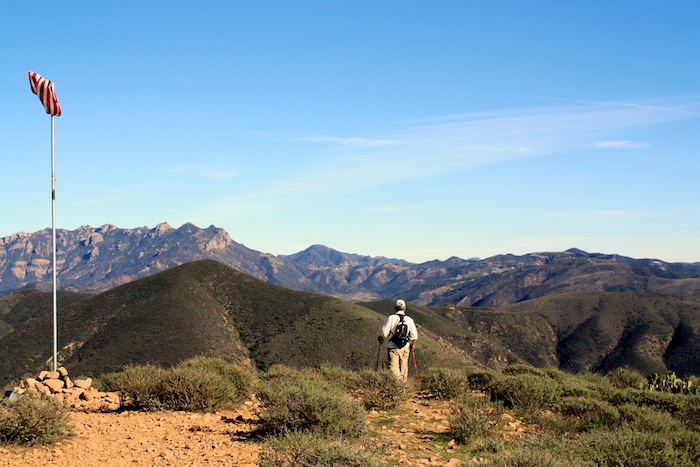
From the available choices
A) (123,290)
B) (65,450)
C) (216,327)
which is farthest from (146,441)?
(123,290)

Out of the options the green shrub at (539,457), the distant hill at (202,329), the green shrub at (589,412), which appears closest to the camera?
the green shrub at (539,457)

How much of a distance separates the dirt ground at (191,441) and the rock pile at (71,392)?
0.80 m

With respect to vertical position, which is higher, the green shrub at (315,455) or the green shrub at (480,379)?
the green shrub at (315,455)

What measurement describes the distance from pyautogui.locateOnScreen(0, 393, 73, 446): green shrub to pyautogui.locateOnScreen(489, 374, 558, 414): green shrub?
7950 mm

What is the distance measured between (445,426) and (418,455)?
2116mm

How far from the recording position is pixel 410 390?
1269 cm

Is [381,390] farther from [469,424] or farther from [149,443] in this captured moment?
[149,443]

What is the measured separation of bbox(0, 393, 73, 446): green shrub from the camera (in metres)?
8.38

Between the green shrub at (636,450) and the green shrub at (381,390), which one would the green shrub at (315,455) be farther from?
the green shrub at (381,390)

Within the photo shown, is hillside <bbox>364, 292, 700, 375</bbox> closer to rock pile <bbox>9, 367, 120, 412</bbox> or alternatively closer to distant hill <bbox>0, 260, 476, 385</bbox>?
distant hill <bbox>0, 260, 476, 385</bbox>

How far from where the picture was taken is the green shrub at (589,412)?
33.2 feet

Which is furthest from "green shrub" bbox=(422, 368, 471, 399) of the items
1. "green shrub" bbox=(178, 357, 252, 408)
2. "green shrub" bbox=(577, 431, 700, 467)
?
"green shrub" bbox=(577, 431, 700, 467)

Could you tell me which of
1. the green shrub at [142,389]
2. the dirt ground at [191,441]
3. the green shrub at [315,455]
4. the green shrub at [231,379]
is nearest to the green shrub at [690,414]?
the dirt ground at [191,441]

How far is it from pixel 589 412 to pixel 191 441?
7.11m
